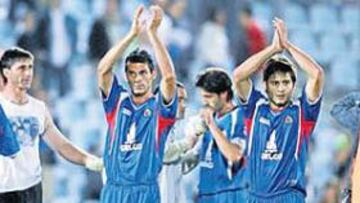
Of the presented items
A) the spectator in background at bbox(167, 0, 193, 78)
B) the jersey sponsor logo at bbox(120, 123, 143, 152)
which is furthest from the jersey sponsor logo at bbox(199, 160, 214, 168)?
the spectator in background at bbox(167, 0, 193, 78)

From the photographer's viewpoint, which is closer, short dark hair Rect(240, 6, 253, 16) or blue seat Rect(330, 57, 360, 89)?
short dark hair Rect(240, 6, 253, 16)

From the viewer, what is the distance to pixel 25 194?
7070 mm

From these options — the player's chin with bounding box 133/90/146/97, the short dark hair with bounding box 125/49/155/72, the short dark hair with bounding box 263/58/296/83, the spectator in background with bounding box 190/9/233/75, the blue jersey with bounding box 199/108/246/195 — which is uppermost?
the spectator in background with bounding box 190/9/233/75

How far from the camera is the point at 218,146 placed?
23.9 feet

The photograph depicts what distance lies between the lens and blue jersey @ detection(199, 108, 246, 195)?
7.39 metres

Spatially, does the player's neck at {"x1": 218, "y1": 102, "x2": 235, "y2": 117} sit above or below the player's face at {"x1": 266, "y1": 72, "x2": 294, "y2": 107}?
below

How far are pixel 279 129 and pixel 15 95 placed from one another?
4.81 ft

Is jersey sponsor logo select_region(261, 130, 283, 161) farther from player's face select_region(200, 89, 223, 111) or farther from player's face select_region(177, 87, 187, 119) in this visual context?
player's face select_region(177, 87, 187, 119)

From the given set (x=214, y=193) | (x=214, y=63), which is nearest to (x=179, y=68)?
(x=214, y=63)

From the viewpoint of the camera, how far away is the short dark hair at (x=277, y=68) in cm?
701

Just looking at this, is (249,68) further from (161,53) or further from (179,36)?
(179,36)

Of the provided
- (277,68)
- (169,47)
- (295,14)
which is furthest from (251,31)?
(277,68)

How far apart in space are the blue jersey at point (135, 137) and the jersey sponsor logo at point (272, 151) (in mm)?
538

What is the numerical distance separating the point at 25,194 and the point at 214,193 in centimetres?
110
